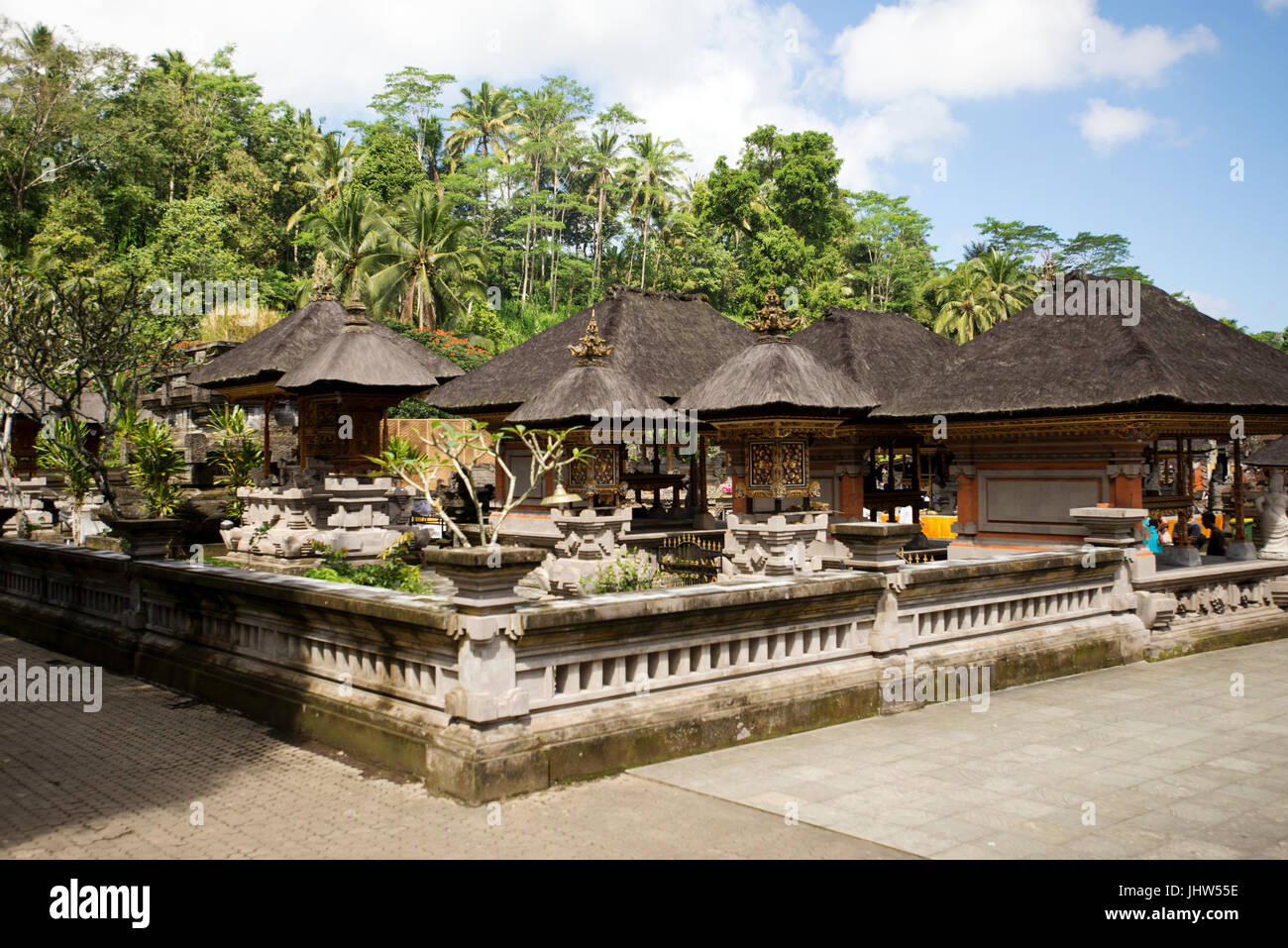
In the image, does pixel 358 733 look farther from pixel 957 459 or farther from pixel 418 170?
pixel 418 170

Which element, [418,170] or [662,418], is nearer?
[662,418]

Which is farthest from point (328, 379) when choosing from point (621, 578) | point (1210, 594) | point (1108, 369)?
point (1210, 594)

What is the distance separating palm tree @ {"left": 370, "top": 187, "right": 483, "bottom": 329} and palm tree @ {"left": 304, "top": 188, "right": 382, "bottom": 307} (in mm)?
369

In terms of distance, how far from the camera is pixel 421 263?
4416cm

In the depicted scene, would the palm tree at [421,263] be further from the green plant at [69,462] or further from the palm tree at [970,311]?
the palm tree at [970,311]

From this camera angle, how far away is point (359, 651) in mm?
7898

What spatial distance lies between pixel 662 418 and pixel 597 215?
5068cm

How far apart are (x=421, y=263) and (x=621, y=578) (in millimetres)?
33666

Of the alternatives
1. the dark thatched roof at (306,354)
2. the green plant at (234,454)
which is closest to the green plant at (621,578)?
the dark thatched roof at (306,354)

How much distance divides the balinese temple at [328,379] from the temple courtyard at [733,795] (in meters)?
12.3

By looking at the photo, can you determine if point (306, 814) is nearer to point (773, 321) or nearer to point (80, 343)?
point (773, 321)

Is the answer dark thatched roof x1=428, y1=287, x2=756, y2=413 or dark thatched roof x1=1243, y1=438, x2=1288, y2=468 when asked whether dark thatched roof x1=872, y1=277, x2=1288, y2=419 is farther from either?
dark thatched roof x1=1243, y1=438, x2=1288, y2=468
